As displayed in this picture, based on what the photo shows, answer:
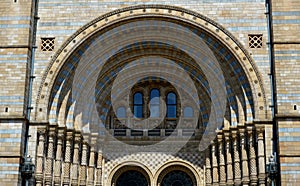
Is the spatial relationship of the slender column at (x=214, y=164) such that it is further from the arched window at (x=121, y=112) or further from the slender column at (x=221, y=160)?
the arched window at (x=121, y=112)

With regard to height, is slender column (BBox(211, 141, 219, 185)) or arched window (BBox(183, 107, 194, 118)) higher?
arched window (BBox(183, 107, 194, 118))

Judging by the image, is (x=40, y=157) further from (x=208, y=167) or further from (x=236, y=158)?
(x=236, y=158)

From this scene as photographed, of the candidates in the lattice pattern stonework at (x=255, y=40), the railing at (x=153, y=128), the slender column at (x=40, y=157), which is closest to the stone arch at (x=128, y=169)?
the railing at (x=153, y=128)

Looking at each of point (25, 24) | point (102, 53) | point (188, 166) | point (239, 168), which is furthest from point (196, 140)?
point (25, 24)

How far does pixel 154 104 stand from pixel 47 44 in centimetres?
484

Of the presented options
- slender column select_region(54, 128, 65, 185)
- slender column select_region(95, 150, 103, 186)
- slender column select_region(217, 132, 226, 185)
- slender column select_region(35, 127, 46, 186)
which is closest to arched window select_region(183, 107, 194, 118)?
slender column select_region(217, 132, 226, 185)

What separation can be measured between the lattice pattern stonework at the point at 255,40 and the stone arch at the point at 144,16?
355 millimetres

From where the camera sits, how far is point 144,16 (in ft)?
57.0

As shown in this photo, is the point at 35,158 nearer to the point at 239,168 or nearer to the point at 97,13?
the point at 97,13

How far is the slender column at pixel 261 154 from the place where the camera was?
50.9 feet

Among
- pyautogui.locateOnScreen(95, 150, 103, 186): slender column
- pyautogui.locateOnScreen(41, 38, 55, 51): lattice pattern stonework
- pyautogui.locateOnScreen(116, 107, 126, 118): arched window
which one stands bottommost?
pyautogui.locateOnScreen(95, 150, 103, 186): slender column

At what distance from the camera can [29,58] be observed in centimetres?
1675

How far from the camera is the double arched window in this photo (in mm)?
19688

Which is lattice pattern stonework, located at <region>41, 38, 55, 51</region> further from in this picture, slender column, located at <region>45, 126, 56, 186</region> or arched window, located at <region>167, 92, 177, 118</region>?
arched window, located at <region>167, 92, 177, 118</region>
